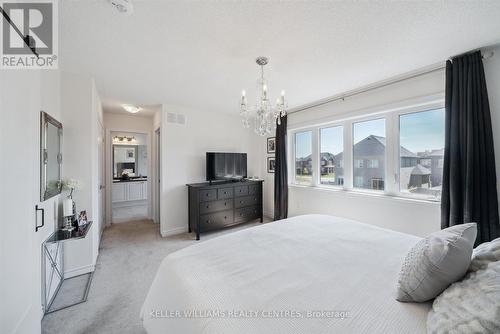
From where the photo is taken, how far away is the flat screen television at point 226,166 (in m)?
3.95

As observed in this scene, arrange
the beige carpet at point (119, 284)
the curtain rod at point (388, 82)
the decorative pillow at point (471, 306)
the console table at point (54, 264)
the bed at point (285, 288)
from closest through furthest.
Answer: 1. the decorative pillow at point (471, 306)
2. the bed at point (285, 288)
3. the beige carpet at point (119, 284)
4. the console table at point (54, 264)
5. the curtain rod at point (388, 82)

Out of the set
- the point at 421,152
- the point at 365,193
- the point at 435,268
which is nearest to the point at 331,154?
the point at 365,193

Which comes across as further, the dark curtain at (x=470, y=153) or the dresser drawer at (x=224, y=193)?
the dresser drawer at (x=224, y=193)

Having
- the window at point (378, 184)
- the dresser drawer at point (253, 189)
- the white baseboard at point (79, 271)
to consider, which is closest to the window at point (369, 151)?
the window at point (378, 184)

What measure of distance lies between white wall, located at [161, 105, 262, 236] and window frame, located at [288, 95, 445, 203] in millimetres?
1787

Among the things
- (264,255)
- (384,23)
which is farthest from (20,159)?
(384,23)

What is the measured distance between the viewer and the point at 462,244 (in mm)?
909

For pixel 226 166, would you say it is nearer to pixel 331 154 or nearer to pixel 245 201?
pixel 245 201

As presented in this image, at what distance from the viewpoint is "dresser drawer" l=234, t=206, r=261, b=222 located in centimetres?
402

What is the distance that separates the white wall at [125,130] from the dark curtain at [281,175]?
9.29 ft

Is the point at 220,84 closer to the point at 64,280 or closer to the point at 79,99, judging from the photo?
the point at 79,99

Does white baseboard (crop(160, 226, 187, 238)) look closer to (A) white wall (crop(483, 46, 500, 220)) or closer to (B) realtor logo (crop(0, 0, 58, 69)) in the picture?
(B) realtor logo (crop(0, 0, 58, 69))

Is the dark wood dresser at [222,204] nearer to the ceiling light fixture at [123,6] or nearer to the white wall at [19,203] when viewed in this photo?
the white wall at [19,203]

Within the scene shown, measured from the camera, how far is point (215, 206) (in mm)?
3707
